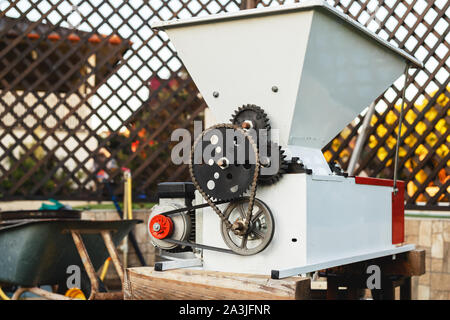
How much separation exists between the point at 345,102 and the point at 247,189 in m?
0.60

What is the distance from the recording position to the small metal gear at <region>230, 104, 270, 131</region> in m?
1.70

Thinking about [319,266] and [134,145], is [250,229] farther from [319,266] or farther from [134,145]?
[134,145]

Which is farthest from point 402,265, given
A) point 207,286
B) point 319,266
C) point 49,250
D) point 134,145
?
point 134,145

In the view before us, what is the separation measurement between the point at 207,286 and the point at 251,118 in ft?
1.89

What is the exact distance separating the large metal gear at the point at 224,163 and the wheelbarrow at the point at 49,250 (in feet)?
4.28

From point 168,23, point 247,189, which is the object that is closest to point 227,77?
point 168,23

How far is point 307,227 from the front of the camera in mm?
1547

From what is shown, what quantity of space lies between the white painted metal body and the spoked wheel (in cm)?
2

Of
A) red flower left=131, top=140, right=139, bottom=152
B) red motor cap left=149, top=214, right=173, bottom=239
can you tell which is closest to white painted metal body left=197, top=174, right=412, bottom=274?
red motor cap left=149, top=214, right=173, bottom=239

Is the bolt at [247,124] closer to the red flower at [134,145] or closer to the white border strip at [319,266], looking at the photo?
the white border strip at [319,266]

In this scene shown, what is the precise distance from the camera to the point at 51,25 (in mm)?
4434

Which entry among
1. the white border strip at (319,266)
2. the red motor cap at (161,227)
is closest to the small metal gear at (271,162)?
the white border strip at (319,266)

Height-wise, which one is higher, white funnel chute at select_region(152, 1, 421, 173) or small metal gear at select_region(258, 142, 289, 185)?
white funnel chute at select_region(152, 1, 421, 173)

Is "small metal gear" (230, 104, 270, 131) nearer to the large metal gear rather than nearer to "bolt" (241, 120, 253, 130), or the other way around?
"bolt" (241, 120, 253, 130)
